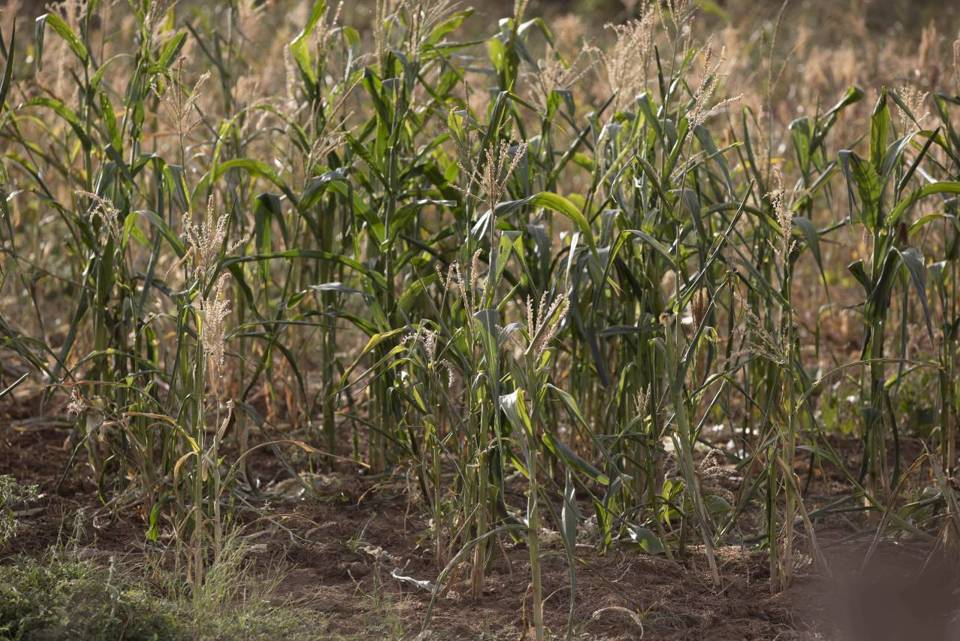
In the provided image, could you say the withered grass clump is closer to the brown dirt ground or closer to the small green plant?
the brown dirt ground

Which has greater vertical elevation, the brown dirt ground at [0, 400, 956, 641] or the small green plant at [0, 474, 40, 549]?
the small green plant at [0, 474, 40, 549]

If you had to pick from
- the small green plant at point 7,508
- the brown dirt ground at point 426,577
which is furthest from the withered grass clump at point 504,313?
the small green plant at point 7,508

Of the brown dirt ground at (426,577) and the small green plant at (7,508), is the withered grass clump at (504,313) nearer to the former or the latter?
the brown dirt ground at (426,577)

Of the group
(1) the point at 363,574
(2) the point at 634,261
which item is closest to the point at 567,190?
(2) the point at 634,261

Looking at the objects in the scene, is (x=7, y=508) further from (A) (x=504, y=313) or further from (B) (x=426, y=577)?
(A) (x=504, y=313)

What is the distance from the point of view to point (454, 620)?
8.91 ft

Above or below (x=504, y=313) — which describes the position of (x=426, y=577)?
below

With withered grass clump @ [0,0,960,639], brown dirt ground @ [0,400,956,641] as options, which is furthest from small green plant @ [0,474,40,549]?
withered grass clump @ [0,0,960,639]

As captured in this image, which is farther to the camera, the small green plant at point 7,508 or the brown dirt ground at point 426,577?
the small green plant at point 7,508

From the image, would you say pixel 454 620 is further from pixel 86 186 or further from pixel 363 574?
pixel 86 186

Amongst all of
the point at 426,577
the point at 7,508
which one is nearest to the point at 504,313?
the point at 426,577

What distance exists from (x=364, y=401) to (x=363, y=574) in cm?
107

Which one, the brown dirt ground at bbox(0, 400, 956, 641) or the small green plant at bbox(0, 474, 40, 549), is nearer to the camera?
the brown dirt ground at bbox(0, 400, 956, 641)

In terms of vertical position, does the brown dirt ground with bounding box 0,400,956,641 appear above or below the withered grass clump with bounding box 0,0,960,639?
below
